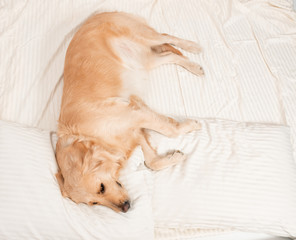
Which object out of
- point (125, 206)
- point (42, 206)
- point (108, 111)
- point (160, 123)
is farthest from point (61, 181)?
point (160, 123)

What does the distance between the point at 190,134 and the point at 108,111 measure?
0.65 m

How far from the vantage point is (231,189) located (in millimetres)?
1605

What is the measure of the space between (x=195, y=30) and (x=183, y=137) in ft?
4.27

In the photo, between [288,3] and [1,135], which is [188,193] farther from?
[288,3]

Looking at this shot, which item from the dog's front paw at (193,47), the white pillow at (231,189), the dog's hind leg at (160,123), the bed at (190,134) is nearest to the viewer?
the bed at (190,134)

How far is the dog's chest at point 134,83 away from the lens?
201cm

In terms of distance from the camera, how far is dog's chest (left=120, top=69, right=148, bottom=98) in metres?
2.01

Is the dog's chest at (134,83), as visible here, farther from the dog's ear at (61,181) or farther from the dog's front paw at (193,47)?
the dog's ear at (61,181)

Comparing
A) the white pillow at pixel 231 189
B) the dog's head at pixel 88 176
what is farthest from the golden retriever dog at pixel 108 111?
the white pillow at pixel 231 189

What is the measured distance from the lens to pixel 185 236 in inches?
64.2

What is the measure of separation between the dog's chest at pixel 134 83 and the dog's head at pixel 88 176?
0.58 meters

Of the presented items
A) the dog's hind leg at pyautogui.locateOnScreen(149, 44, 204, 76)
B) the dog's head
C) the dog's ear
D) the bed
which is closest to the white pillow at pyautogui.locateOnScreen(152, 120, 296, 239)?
the bed

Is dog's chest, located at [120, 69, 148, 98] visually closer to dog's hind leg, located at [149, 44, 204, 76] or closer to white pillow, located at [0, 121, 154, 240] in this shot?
dog's hind leg, located at [149, 44, 204, 76]

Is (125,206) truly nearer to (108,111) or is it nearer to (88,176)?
(88,176)
